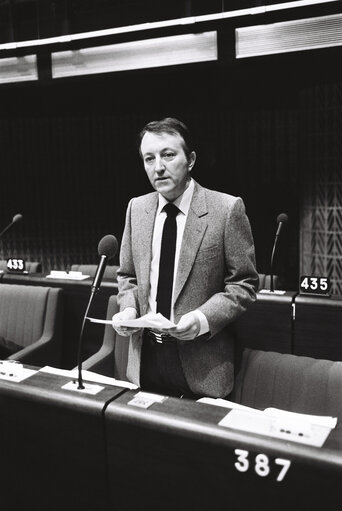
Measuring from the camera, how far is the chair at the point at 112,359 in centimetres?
250

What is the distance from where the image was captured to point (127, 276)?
1.66 metres

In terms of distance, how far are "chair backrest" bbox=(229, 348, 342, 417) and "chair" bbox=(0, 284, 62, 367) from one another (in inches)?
64.4

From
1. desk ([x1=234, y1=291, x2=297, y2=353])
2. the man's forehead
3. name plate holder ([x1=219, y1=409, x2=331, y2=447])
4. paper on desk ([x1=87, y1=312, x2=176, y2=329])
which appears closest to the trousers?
paper on desk ([x1=87, y1=312, x2=176, y2=329])

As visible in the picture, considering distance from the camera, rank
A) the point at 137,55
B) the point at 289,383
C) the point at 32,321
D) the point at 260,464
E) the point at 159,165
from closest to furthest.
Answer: the point at 260,464
the point at 159,165
the point at 289,383
the point at 32,321
the point at 137,55

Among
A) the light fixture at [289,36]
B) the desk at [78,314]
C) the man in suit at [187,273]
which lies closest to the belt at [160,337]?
the man in suit at [187,273]

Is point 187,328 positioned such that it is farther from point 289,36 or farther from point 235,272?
point 289,36

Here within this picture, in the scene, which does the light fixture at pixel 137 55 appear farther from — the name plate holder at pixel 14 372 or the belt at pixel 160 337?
the name plate holder at pixel 14 372

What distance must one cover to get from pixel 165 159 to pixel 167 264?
320mm

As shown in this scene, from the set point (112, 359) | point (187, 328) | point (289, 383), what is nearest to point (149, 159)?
point (187, 328)

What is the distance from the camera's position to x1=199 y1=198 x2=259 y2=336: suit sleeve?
4.54 ft

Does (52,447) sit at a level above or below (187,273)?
below

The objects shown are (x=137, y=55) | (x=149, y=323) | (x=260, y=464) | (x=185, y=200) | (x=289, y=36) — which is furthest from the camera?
(x=137, y=55)

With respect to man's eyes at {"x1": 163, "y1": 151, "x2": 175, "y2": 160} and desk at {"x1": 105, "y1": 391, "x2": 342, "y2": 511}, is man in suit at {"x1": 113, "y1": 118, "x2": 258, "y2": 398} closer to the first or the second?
man's eyes at {"x1": 163, "y1": 151, "x2": 175, "y2": 160}

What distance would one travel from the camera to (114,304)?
2611 mm
